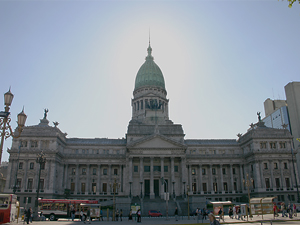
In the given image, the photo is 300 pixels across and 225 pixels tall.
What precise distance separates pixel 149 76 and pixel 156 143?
37480 millimetres

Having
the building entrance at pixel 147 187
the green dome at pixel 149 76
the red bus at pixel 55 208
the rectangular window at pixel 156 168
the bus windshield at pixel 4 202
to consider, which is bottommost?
the red bus at pixel 55 208

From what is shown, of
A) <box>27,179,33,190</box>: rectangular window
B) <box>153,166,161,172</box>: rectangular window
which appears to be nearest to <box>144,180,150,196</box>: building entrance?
<box>153,166,161,172</box>: rectangular window

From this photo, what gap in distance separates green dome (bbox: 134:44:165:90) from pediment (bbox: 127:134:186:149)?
3299cm

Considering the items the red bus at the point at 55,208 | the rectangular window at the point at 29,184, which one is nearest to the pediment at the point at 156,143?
the rectangular window at the point at 29,184

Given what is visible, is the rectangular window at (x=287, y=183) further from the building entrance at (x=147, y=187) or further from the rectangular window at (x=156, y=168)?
the building entrance at (x=147, y=187)

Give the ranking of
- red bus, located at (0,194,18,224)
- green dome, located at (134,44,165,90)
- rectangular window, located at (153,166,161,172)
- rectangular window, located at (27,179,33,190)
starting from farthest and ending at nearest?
green dome, located at (134,44,165,90), rectangular window, located at (153,166,161,172), rectangular window, located at (27,179,33,190), red bus, located at (0,194,18,224)

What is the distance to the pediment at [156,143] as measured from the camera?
72.6 m

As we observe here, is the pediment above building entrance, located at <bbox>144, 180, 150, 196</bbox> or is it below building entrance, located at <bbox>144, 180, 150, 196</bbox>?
above

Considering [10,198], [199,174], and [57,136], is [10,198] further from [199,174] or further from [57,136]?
[199,174]

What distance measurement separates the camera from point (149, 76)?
103312mm

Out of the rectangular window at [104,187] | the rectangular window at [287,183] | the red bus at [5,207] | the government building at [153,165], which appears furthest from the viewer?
the rectangular window at [104,187]

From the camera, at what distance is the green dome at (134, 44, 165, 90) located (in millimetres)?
102375

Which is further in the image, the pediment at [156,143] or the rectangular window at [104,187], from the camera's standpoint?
the rectangular window at [104,187]

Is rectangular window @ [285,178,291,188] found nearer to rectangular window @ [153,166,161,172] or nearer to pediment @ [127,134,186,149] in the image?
pediment @ [127,134,186,149]
